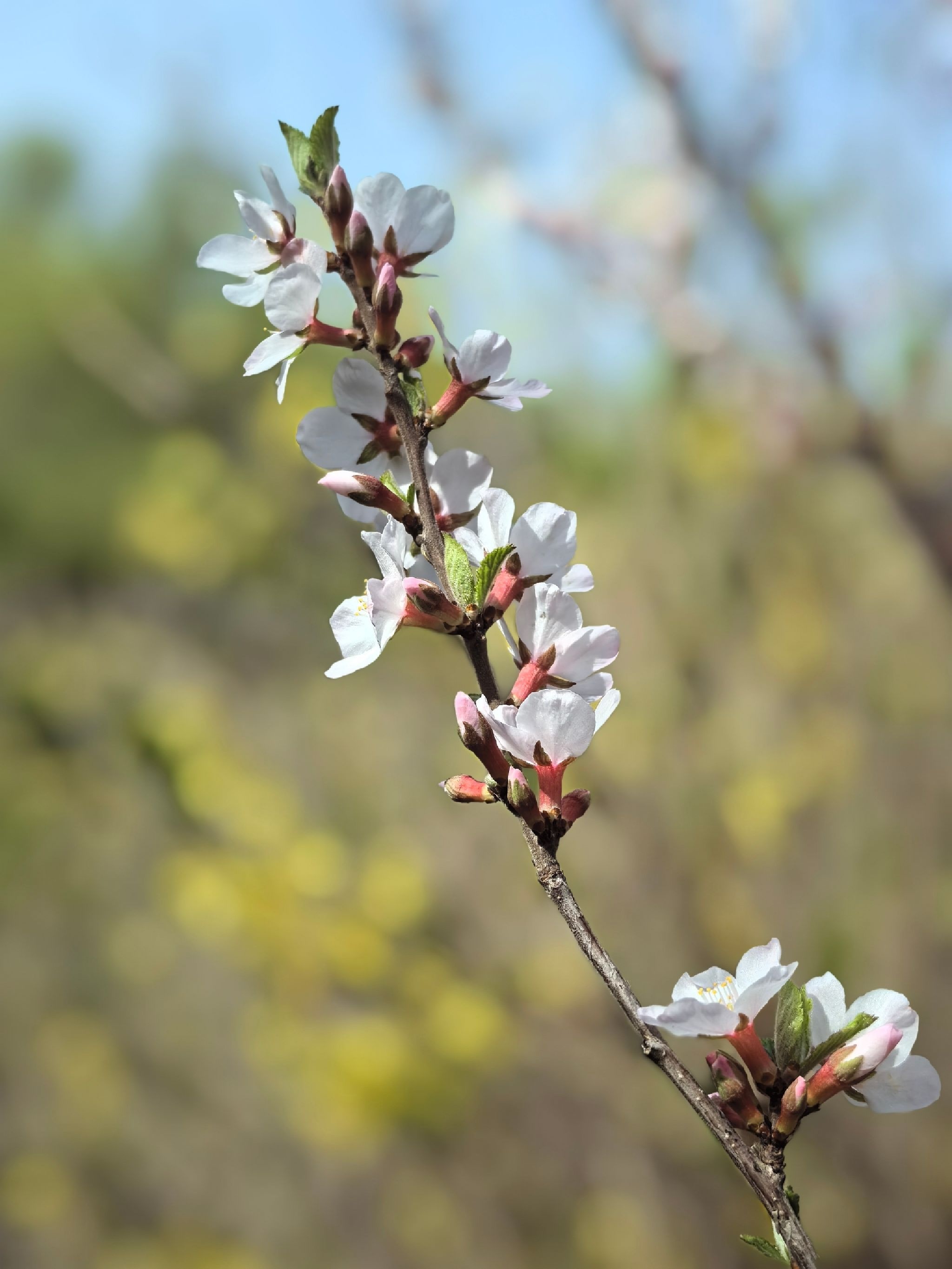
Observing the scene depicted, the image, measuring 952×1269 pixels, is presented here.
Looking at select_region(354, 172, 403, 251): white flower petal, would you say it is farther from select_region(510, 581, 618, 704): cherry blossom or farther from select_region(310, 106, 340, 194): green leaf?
select_region(510, 581, 618, 704): cherry blossom

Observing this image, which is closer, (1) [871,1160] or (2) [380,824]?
(1) [871,1160]

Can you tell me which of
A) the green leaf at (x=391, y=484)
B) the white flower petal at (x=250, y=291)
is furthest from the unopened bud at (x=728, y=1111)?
the white flower petal at (x=250, y=291)

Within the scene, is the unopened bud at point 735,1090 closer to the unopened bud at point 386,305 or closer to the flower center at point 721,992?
the flower center at point 721,992

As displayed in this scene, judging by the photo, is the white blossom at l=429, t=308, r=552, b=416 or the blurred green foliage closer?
the white blossom at l=429, t=308, r=552, b=416

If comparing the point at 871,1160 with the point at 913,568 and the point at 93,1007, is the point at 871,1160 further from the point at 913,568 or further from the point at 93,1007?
the point at 93,1007

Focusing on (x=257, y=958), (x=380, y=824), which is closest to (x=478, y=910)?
(x=380, y=824)

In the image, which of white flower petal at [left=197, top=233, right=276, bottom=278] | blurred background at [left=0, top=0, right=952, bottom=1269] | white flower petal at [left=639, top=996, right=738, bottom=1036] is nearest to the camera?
white flower petal at [left=639, top=996, right=738, bottom=1036]

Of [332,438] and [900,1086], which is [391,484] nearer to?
[332,438]

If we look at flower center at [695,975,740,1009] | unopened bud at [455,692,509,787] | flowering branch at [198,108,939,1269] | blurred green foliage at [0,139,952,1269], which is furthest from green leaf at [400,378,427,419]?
blurred green foliage at [0,139,952,1269]
